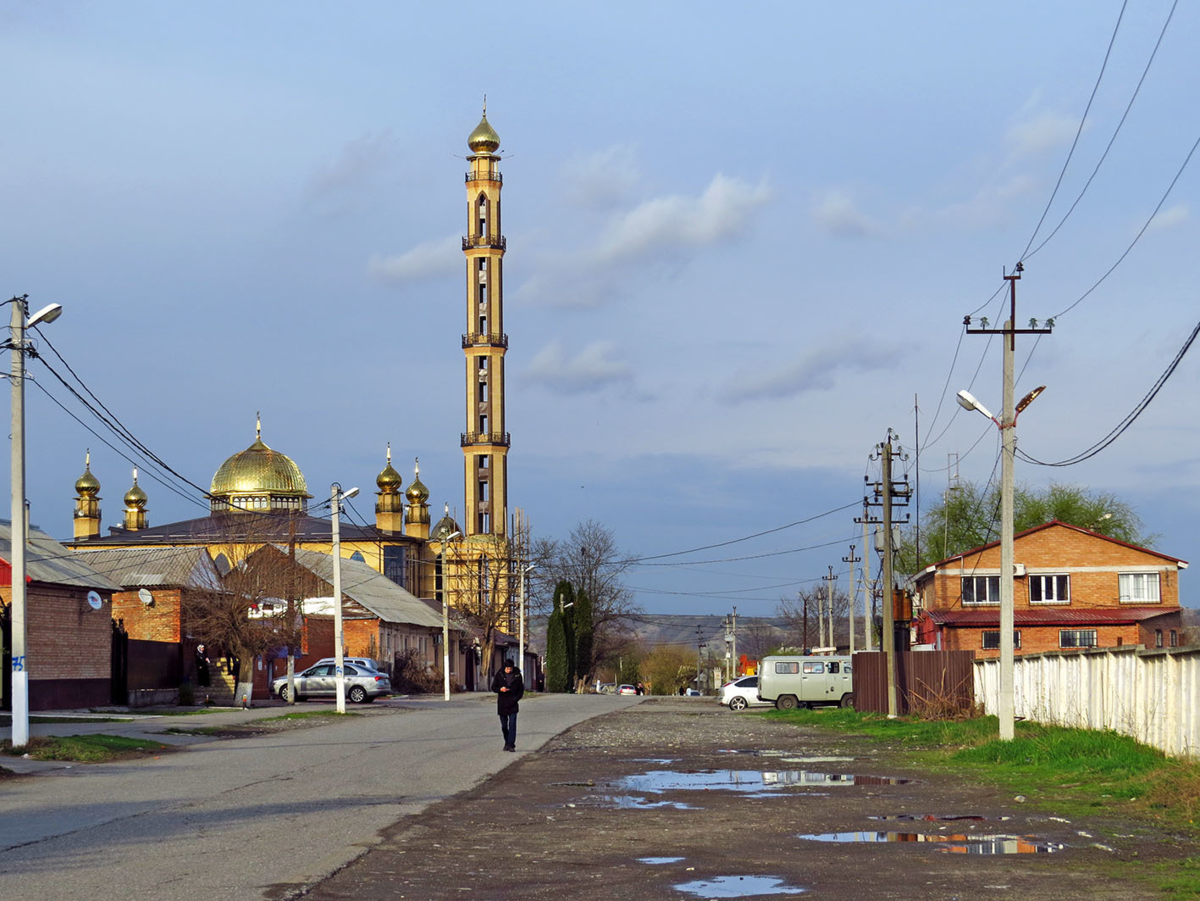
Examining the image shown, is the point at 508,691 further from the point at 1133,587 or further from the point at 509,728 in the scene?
the point at 1133,587

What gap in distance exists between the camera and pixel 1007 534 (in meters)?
24.8

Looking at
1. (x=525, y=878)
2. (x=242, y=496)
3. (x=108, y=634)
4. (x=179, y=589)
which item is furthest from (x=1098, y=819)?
(x=242, y=496)

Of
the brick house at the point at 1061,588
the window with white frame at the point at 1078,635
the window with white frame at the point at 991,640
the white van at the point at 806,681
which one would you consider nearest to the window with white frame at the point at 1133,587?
the brick house at the point at 1061,588

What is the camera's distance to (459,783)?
17484mm

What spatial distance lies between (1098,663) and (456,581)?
8316cm

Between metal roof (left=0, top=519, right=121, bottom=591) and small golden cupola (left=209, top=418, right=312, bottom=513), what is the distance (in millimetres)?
48570

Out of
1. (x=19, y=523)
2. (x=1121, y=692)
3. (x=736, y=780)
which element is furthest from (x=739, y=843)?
(x=19, y=523)

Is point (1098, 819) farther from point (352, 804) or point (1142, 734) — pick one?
point (352, 804)

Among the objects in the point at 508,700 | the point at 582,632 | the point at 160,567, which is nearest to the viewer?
the point at 508,700

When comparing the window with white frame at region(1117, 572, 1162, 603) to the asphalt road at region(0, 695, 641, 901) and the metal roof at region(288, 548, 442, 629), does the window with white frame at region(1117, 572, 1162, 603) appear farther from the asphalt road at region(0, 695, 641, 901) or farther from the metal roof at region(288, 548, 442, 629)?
the asphalt road at region(0, 695, 641, 901)

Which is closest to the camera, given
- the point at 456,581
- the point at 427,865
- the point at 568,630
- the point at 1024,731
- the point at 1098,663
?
the point at 427,865

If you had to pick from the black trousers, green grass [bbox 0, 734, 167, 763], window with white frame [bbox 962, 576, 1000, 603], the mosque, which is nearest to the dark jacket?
the black trousers

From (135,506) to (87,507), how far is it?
3440mm

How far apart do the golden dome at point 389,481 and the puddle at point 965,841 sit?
3664 inches
